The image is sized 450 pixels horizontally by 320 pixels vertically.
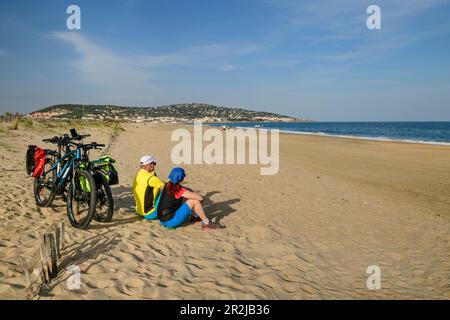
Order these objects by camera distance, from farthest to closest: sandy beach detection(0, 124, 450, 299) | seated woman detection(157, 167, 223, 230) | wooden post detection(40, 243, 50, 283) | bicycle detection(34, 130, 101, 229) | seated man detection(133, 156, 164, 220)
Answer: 1. seated man detection(133, 156, 164, 220)
2. seated woman detection(157, 167, 223, 230)
3. bicycle detection(34, 130, 101, 229)
4. sandy beach detection(0, 124, 450, 299)
5. wooden post detection(40, 243, 50, 283)

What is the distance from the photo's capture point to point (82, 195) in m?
4.92

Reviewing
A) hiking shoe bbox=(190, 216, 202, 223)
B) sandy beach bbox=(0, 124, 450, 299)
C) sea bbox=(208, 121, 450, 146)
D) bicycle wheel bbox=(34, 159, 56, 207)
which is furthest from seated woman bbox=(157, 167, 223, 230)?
sea bbox=(208, 121, 450, 146)

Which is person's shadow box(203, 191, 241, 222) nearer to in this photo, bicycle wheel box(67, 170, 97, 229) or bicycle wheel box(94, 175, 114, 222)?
bicycle wheel box(94, 175, 114, 222)

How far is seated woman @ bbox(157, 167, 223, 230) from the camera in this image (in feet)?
17.1

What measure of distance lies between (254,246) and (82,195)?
280cm

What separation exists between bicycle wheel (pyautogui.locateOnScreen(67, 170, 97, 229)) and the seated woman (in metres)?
1.11

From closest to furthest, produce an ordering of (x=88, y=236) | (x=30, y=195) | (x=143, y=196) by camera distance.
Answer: (x=88, y=236), (x=143, y=196), (x=30, y=195)

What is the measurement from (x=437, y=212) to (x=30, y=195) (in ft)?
29.0

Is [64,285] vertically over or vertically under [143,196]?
under

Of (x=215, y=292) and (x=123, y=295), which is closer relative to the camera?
(x=123, y=295)

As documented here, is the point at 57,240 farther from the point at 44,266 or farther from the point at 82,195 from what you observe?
the point at 82,195
